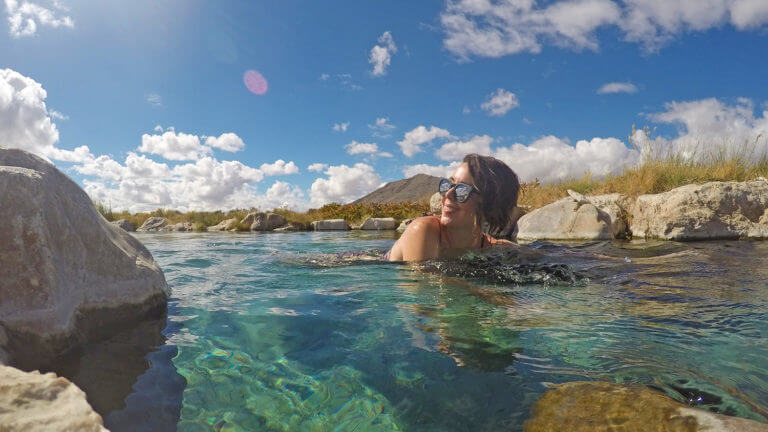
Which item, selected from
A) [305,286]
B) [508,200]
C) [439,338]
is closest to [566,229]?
[508,200]

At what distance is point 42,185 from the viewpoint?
2.04 metres

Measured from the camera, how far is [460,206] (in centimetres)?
433

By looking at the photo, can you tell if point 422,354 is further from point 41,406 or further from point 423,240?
point 423,240

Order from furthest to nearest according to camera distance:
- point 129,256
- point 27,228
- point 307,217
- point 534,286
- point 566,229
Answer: point 307,217, point 566,229, point 534,286, point 129,256, point 27,228

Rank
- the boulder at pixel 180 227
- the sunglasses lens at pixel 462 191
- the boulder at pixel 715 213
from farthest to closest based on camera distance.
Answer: the boulder at pixel 180 227, the boulder at pixel 715 213, the sunglasses lens at pixel 462 191

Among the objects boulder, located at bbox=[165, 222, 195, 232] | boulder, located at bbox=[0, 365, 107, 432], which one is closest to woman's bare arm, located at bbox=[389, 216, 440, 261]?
boulder, located at bbox=[0, 365, 107, 432]

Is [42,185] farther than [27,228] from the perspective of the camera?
Yes

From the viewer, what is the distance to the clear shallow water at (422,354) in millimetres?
1453

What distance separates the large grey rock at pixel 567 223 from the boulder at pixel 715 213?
1106 mm

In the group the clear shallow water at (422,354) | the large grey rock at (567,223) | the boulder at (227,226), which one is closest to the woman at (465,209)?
the clear shallow water at (422,354)

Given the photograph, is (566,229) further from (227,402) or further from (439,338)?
(227,402)

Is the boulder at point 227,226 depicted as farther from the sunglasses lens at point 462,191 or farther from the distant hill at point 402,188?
the distant hill at point 402,188

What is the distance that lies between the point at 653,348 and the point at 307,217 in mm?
21690

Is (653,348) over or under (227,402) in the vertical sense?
over
